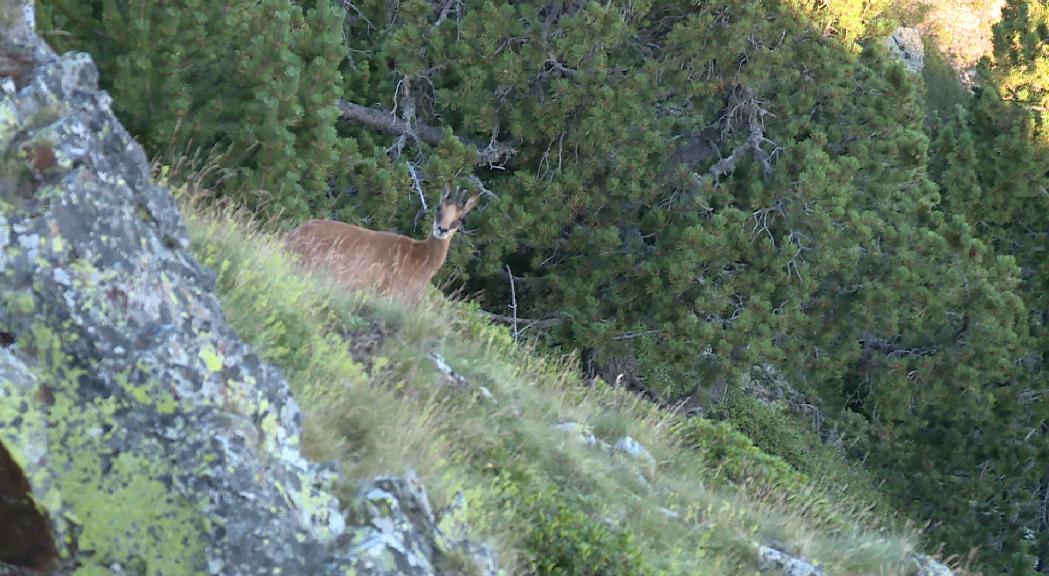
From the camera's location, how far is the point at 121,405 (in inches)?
155

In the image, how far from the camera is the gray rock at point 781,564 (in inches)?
277

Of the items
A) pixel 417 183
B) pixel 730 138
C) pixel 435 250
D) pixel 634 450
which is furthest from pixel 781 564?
pixel 730 138

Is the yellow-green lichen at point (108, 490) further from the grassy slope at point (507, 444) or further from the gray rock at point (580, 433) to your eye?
the gray rock at point (580, 433)

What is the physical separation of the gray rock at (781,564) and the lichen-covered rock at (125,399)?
362cm

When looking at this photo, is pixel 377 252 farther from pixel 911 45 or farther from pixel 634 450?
pixel 911 45

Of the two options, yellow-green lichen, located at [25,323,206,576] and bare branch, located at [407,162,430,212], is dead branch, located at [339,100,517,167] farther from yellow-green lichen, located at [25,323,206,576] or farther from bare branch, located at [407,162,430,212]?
yellow-green lichen, located at [25,323,206,576]

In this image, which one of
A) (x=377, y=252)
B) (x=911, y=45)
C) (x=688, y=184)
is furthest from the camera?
(x=911, y=45)

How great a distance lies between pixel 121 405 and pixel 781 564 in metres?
4.54

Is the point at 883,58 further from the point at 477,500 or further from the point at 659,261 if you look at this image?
the point at 477,500

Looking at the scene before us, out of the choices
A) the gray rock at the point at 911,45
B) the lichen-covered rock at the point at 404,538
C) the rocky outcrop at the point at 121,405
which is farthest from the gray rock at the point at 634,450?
the gray rock at the point at 911,45

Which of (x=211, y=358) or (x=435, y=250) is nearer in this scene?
(x=211, y=358)

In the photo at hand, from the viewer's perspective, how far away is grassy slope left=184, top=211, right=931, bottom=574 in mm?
5344

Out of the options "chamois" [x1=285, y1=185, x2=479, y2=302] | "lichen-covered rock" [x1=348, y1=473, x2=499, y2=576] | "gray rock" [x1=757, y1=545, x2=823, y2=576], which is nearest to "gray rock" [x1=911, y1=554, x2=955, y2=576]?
"gray rock" [x1=757, y1=545, x2=823, y2=576]

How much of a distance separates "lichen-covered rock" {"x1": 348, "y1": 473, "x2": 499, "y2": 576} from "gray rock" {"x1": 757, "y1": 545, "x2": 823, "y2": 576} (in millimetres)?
2842
